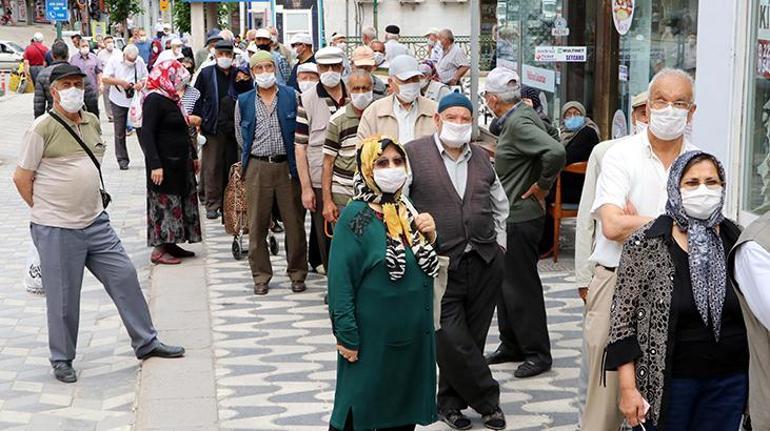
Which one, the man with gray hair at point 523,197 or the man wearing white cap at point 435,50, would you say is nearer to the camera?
the man with gray hair at point 523,197

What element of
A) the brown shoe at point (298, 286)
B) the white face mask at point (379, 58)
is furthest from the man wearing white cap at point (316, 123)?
the white face mask at point (379, 58)

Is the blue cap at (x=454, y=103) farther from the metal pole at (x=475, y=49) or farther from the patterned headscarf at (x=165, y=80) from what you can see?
the patterned headscarf at (x=165, y=80)

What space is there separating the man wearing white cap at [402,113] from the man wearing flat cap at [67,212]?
182cm

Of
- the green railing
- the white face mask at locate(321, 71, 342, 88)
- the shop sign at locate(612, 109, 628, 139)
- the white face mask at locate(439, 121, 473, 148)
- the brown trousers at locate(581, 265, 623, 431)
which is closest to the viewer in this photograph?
the brown trousers at locate(581, 265, 623, 431)

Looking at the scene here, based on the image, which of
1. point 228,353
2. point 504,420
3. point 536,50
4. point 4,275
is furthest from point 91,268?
point 536,50

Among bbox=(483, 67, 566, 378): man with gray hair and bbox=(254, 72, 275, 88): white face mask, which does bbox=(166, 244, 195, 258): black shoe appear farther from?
bbox=(483, 67, 566, 378): man with gray hair

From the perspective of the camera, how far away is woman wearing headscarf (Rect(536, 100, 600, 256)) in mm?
10977

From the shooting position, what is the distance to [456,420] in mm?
6715

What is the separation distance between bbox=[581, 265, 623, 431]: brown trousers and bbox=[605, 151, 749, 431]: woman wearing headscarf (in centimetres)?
38

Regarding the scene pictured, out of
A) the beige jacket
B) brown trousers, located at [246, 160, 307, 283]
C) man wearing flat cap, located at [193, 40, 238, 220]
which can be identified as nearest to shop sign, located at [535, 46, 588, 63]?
man wearing flat cap, located at [193, 40, 238, 220]

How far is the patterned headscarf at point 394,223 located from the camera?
17.8 feet

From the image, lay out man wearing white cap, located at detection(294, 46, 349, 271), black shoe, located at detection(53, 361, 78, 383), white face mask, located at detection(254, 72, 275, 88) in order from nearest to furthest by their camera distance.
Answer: black shoe, located at detection(53, 361, 78, 383), man wearing white cap, located at detection(294, 46, 349, 271), white face mask, located at detection(254, 72, 275, 88)

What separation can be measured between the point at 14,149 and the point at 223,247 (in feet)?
43.7

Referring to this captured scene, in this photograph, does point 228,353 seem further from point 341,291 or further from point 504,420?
point 341,291
